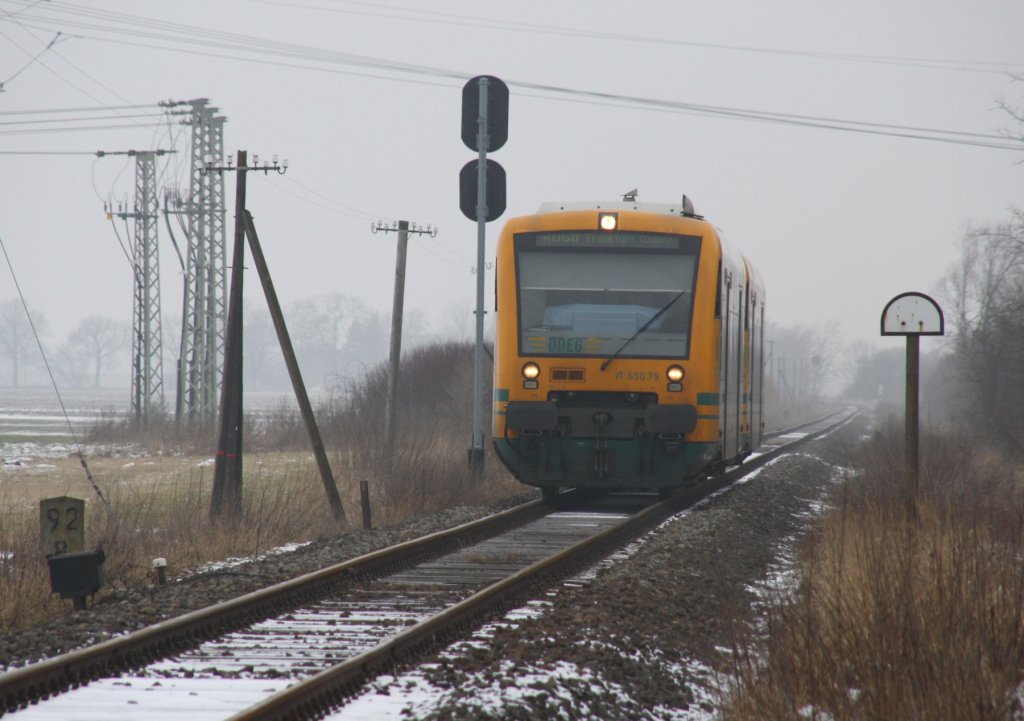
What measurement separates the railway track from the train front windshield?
10.4ft

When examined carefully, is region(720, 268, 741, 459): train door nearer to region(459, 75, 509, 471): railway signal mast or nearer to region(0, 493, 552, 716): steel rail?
region(459, 75, 509, 471): railway signal mast

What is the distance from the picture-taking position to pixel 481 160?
18.0 m

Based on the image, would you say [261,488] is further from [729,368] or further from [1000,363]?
[1000,363]

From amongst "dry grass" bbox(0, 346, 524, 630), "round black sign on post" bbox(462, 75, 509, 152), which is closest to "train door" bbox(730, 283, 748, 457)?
"dry grass" bbox(0, 346, 524, 630)

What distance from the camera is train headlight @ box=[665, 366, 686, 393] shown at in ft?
42.8

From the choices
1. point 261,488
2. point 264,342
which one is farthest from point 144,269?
point 264,342

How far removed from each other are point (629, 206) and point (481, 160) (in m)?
4.63

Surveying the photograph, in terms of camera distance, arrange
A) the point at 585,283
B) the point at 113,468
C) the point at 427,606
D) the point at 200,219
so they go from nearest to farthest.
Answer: the point at 427,606 → the point at 585,283 → the point at 113,468 → the point at 200,219

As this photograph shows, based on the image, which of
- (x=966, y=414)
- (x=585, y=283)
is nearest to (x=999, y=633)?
(x=585, y=283)

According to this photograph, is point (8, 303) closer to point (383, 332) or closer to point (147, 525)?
point (383, 332)

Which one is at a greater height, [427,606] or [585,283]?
[585,283]

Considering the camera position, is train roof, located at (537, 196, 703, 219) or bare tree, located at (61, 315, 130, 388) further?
bare tree, located at (61, 315, 130, 388)

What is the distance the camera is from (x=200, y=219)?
112ft

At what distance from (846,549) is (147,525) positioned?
6.91 meters
